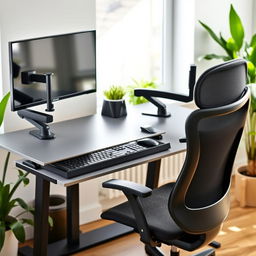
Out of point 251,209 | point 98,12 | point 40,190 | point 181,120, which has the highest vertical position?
point 98,12

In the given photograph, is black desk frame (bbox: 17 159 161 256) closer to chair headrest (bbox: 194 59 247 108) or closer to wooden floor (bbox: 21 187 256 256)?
wooden floor (bbox: 21 187 256 256)

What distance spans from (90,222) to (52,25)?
127cm

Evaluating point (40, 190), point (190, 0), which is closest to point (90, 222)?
point (40, 190)

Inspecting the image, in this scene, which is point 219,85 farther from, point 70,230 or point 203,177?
point 70,230

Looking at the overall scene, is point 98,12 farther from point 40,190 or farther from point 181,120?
point 40,190

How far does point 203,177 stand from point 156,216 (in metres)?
0.34

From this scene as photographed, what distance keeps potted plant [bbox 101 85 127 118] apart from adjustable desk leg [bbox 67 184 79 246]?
0.45 metres

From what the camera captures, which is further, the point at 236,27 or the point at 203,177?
the point at 236,27

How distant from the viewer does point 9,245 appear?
3.61 meters

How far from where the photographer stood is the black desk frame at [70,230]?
11.3ft

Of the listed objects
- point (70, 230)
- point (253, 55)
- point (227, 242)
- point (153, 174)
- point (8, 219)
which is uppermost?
point (253, 55)

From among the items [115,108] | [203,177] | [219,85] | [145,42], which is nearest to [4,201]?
[115,108]

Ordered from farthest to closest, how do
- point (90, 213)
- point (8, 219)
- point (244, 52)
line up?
point (244, 52) → point (90, 213) → point (8, 219)

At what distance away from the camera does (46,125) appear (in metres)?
3.46
